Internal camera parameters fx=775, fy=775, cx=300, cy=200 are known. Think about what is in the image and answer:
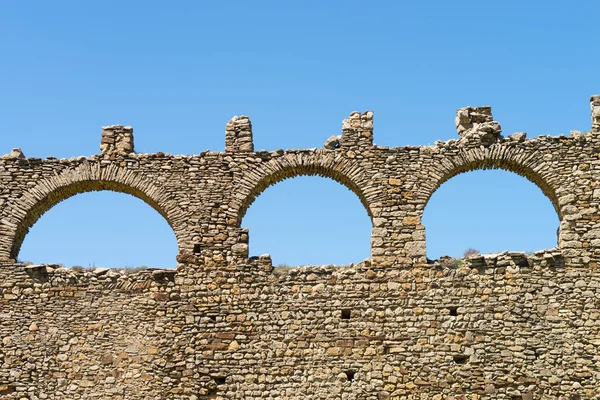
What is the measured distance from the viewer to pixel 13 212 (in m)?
15.3

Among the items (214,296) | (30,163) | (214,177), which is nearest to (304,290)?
(214,296)

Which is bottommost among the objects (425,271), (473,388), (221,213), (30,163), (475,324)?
(473,388)

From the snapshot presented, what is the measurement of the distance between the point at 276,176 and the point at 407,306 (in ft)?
11.8

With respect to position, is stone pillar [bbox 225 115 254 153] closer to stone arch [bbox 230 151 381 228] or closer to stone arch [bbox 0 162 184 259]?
stone arch [bbox 230 151 381 228]

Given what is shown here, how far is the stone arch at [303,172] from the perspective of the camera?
49.3 ft

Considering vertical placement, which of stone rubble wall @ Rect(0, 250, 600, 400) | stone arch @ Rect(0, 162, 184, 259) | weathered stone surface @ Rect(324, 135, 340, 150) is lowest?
stone rubble wall @ Rect(0, 250, 600, 400)

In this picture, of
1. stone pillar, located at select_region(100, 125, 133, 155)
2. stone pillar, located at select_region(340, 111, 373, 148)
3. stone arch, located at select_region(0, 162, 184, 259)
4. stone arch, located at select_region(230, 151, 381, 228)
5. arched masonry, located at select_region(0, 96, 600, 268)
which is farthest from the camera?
stone pillar, located at select_region(100, 125, 133, 155)

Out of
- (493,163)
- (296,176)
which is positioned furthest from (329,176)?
(493,163)

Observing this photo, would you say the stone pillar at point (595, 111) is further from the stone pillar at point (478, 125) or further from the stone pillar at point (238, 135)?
the stone pillar at point (238, 135)

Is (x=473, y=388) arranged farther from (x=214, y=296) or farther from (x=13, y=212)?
(x=13, y=212)

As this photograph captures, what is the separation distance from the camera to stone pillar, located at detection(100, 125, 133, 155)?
15566 millimetres

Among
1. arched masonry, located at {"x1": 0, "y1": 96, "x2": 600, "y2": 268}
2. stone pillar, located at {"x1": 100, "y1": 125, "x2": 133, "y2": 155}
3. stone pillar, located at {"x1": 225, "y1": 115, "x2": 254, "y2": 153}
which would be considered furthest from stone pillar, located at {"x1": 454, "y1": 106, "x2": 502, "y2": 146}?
stone pillar, located at {"x1": 100, "y1": 125, "x2": 133, "y2": 155}

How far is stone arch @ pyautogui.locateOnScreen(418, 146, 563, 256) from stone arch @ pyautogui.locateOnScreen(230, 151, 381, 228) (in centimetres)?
115

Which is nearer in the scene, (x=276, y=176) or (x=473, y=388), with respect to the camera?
(x=473, y=388)
